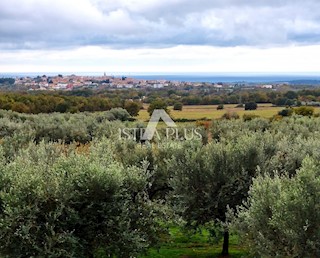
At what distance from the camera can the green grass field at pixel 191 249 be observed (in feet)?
71.4

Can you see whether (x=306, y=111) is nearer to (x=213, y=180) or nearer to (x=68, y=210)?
(x=213, y=180)

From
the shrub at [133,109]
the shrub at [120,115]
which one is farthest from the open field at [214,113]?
the shrub at [120,115]

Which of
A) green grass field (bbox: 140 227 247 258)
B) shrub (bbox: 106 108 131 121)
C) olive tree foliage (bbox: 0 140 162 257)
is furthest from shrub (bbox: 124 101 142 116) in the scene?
olive tree foliage (bbox: 0 140 162 257)

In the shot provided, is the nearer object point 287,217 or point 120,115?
point 287,217

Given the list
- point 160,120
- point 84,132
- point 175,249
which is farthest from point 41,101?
point 175,249

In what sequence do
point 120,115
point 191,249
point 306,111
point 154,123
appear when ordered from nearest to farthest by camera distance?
point 191,249 → point 154,123 → point 120,115 → point 306,111

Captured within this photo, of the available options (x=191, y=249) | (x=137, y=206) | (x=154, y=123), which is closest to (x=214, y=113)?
(x=154, y=123)

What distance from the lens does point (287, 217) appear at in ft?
42.0

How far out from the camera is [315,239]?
42.1 ft

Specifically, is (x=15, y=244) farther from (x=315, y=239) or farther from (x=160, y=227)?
(x=315, y=239)

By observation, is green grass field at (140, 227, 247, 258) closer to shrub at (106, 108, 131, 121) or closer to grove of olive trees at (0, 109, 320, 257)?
grove of olive trees at (0, 109, 320, 257)

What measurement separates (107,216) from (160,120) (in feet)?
193

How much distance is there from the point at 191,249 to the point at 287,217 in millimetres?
11639

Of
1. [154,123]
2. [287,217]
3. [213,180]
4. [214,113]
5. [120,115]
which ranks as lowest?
[214,113]
